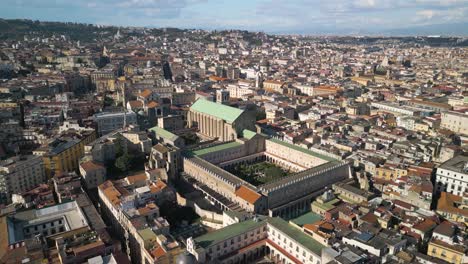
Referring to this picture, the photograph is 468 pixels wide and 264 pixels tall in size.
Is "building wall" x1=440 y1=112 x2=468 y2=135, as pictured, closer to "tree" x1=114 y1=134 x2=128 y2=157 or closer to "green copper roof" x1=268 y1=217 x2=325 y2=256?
"green copper roof" x1=268 y1=217 x2=325 y2=256

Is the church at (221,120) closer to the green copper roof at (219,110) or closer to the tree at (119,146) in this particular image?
the green copper roof at (219,110)

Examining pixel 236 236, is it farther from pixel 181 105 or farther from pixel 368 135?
pixel 181 105

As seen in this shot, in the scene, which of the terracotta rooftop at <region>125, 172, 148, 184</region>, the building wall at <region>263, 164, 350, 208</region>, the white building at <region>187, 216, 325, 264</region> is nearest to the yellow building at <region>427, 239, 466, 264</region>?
the white building at <region>187, 216, 325, 264</region>

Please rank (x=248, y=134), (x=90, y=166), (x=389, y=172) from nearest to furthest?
1. (x=90, y=166)
2. (x=389, y=172)
3. (x=248, y=134)

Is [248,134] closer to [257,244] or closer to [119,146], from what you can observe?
[119,146]

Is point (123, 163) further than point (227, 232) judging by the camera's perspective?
Yes

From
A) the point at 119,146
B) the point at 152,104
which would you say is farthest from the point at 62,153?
the point at 152,104
